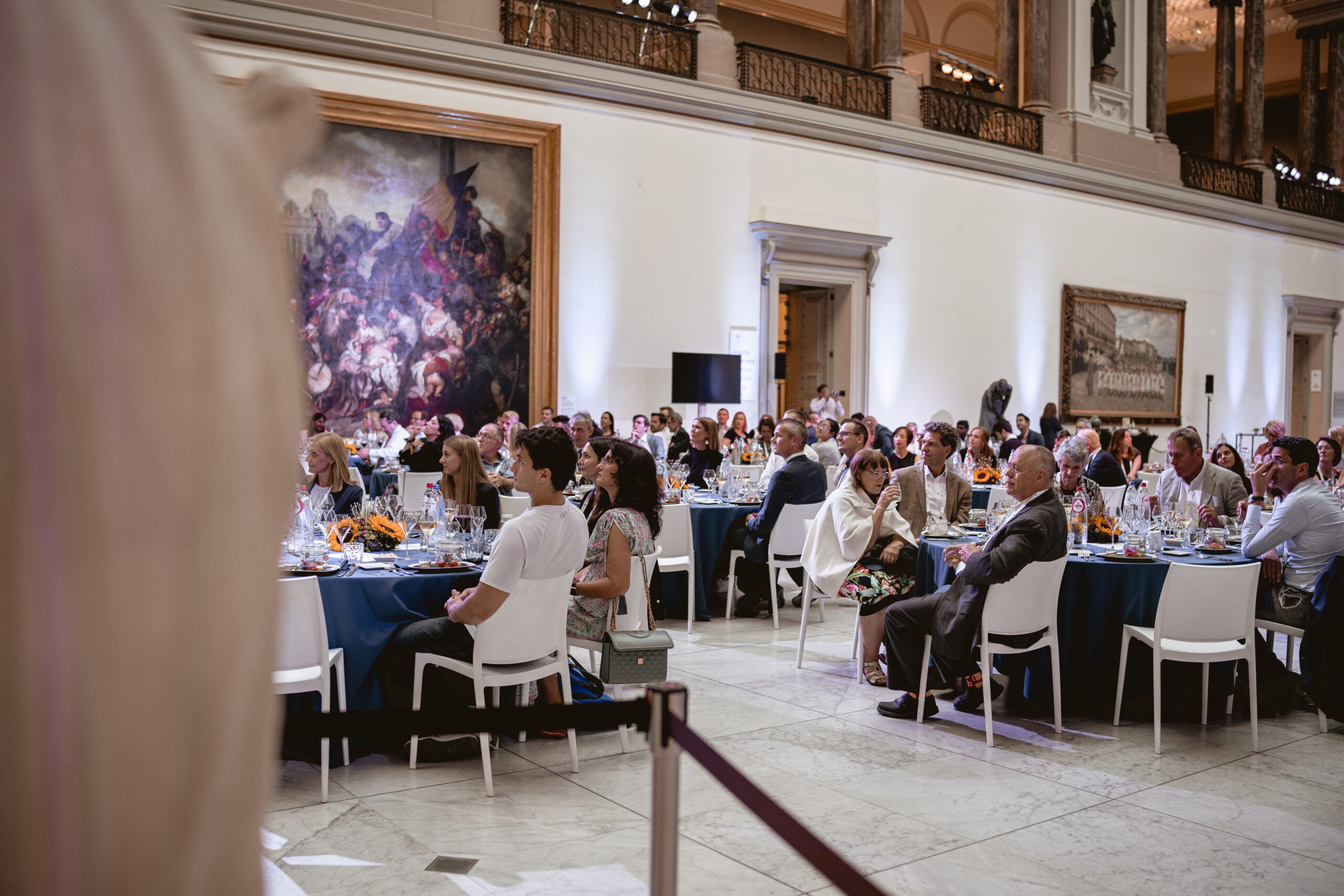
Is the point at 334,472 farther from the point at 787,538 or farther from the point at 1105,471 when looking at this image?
the point at 1105,471

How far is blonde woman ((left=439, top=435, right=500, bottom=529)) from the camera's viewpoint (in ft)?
18.7

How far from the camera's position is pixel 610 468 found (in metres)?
4.91

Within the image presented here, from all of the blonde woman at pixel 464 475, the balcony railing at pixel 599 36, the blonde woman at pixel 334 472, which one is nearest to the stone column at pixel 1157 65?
the balcony railing at pixel 599 36

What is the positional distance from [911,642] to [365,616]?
8.70 ft

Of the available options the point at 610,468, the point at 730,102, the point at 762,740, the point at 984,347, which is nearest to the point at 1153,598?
the point at 762,740

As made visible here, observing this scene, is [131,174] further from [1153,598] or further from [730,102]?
[730,102]

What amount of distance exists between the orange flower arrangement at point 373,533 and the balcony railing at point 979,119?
42.9 feet

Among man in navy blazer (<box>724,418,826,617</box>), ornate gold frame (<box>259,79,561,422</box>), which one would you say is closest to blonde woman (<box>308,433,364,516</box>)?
man in navy blazer (<box>724,418,826,617</box>)

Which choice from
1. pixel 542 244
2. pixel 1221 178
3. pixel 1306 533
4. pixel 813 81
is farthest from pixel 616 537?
pixel 1221 178

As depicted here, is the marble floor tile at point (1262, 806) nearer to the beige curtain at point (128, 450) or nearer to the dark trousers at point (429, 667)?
the dark trousers at point (429, 667)

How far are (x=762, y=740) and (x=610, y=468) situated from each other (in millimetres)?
1463

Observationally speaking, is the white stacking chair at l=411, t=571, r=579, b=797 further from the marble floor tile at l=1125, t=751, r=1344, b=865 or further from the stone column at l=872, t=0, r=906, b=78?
the stone column at l=872, t=0, r=906, b=78

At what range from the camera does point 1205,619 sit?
4816mm

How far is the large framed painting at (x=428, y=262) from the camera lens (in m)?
11.3
